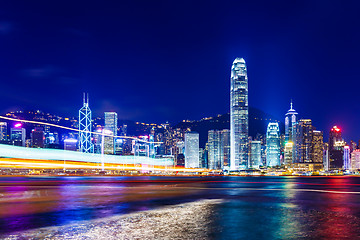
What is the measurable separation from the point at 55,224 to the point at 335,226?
38.8 feet

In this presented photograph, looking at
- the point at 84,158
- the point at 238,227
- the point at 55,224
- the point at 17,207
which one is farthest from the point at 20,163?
the point at 238,227

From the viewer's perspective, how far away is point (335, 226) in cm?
1485

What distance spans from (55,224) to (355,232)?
1198 centimetres

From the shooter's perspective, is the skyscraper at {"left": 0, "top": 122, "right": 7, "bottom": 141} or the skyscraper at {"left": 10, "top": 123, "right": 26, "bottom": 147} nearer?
the skyscraper at {"left": 10, "top": 123, "right": 26, "bottom": 147}

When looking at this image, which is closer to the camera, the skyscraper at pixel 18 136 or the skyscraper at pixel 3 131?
the skyscraper at pixel 18 136

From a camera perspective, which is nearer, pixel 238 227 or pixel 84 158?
pixel 238 227

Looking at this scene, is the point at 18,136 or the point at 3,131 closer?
the point at 18,136

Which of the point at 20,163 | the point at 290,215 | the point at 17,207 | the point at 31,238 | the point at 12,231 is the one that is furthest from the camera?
the point at 20,163

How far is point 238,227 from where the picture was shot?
1452 cm

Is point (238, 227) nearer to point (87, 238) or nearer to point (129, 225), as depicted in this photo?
point (129, 225)

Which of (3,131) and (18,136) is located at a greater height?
(3,131)

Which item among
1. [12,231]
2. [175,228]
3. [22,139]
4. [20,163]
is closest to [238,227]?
[175,228]

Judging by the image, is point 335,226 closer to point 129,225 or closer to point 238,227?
point 238,227

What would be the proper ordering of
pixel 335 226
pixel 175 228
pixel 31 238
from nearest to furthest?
pixel 31 238, pixel 175 228, pixel 335 226
